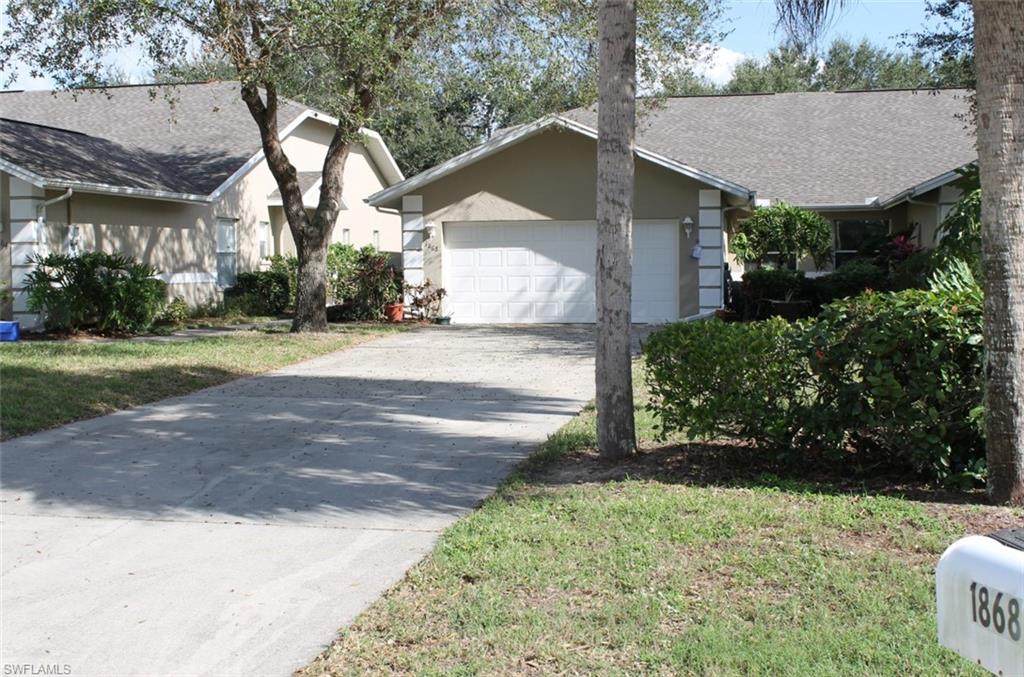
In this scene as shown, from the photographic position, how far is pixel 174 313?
21.6m

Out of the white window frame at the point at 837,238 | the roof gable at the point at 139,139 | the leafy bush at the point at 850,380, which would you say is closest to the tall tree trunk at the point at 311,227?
the roof gable at the point at 139,139

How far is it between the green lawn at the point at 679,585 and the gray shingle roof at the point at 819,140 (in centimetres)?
1736

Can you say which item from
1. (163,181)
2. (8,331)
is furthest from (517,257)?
(8,331)

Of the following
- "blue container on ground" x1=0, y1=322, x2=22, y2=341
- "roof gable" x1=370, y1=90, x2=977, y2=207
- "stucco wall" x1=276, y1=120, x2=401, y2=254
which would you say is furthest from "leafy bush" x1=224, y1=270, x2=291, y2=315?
"blue container on ground" x1=0, y1=322, x2=22, y2=341

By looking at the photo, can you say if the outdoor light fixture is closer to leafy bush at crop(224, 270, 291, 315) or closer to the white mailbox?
leafy bush at crop(224, 270, 291, 315)

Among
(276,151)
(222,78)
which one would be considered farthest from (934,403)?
(222,78)

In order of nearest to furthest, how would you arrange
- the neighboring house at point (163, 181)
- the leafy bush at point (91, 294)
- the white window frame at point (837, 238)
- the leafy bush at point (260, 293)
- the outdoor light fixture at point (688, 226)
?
the leafy bush at point (91, 294) < the neighboring house at point (163, 181) < the outdoor light fixture at point (688, 226) < the white window frame at point (837, 238) < the leafy bush at point (260, 293)

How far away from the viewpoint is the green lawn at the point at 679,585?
4492mm

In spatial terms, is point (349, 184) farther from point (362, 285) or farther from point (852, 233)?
point (852, 233)

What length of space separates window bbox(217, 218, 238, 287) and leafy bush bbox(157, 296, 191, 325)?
238cm

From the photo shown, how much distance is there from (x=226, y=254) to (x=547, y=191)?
8166 millimetres

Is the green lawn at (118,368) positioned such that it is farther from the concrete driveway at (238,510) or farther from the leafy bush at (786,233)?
the leafy bush at (786,233)

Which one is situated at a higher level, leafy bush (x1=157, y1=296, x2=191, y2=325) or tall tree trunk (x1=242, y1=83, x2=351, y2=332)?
tall tree trunk (x1=242, y1=83, x2=351, y2=332)

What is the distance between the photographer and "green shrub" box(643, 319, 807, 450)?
7.50 meters
